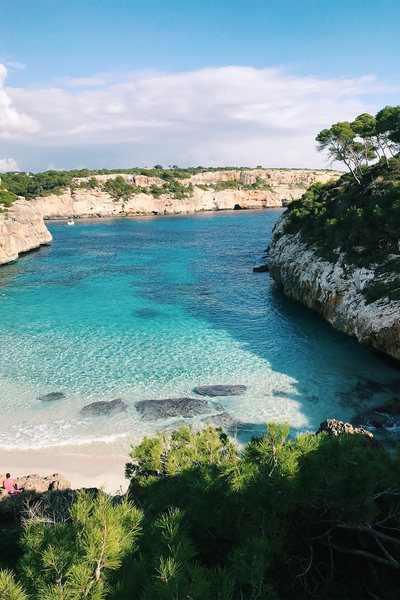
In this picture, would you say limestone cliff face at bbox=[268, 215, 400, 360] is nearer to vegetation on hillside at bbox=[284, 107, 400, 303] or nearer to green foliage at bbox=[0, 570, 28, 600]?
vegetation on hillside at bbox=[284, 107, 400, 303]

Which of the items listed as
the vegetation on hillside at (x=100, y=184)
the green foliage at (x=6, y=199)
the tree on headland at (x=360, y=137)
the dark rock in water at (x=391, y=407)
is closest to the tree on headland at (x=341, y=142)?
the tree on headland at (x=360, y=137)

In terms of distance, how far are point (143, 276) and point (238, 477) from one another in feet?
113

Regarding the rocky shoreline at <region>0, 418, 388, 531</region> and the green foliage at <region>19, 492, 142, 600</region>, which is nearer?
the green foliage at <region>19, 492, 142, 600</region>

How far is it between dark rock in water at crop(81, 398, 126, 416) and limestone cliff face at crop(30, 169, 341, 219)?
99502mm

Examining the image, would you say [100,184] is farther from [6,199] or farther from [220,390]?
[220,390]

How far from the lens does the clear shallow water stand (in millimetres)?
14125

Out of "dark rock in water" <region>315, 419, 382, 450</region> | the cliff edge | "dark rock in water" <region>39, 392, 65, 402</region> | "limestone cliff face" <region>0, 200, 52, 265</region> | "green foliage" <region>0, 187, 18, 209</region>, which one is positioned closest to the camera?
"dark rock in water" <region>315, 419, 382, 450</region>

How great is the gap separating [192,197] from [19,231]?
8698 centimetres

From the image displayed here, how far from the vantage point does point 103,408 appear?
14875mm

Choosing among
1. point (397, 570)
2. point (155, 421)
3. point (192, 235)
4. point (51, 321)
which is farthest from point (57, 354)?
point (192, 235)

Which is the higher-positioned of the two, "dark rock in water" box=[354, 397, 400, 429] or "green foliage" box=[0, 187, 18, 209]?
"green foliage" box=[0, 187, 18, 209]

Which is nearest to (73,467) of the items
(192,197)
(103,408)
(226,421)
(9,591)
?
(103,408)

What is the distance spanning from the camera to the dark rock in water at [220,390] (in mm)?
15879

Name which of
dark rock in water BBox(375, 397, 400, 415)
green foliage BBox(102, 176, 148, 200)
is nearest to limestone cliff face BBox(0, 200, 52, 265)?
dark rock in water BBox(375, 397, 400, 415)
